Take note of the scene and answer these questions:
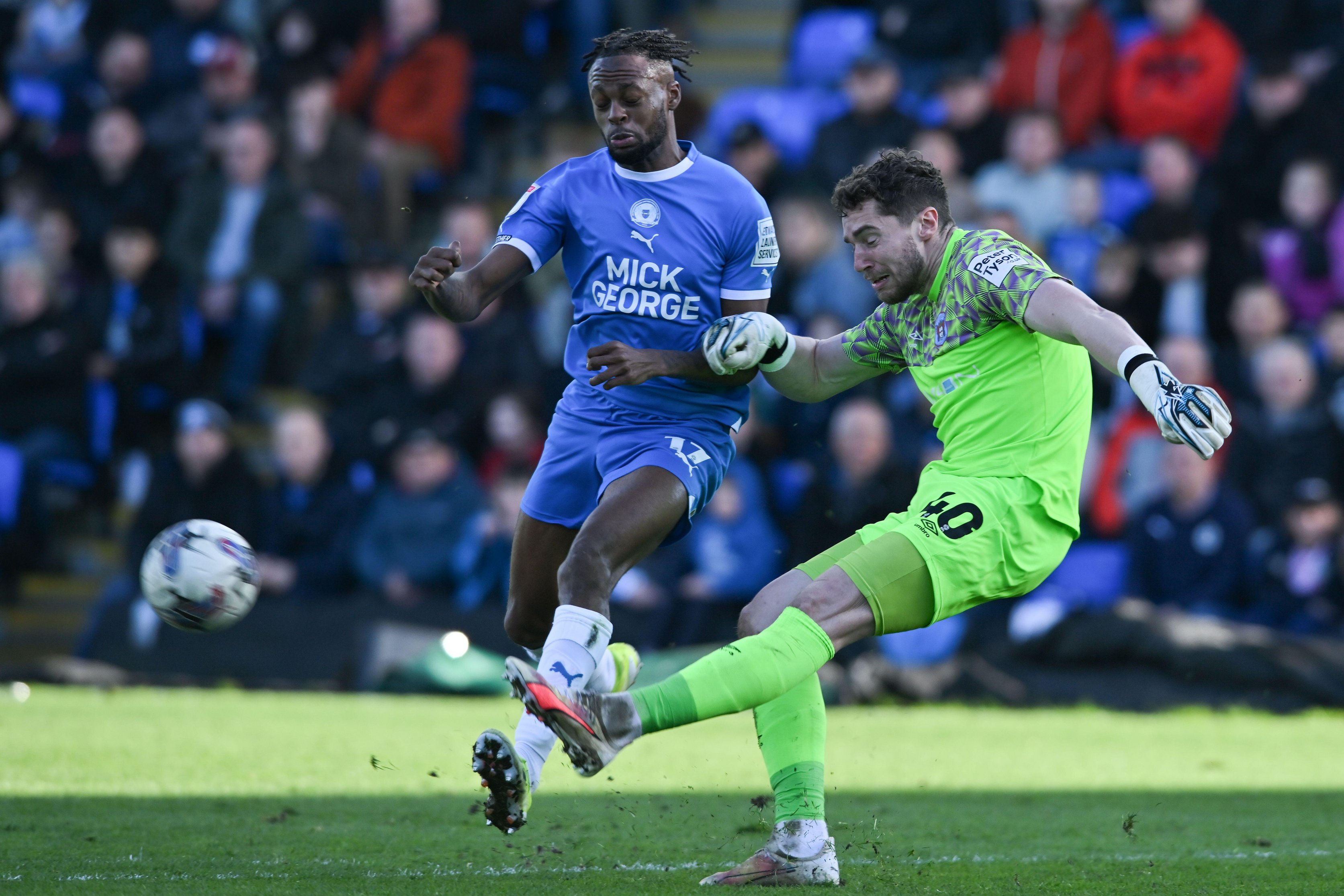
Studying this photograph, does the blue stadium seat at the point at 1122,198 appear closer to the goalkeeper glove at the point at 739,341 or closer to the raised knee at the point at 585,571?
the goalkeeper glove at the point at 739,341

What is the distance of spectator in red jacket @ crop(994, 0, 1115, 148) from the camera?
43.5ft

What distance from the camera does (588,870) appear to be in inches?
208

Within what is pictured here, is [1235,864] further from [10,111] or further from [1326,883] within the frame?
[10,111]

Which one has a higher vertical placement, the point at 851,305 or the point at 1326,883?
the point at 851,305

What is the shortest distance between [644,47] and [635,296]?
2.83ft

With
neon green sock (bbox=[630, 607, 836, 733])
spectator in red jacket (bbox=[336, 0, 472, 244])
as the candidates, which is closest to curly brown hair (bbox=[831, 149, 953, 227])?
neon green sock (bbox=[630, 607, 836, 733])

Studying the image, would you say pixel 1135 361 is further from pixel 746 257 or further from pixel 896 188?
pixel 746 257

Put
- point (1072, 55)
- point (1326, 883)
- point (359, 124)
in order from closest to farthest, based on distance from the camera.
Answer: point (1326, 883), point (1072, 55), point (359, 124)

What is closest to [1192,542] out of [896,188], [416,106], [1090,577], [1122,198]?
[1090,577]

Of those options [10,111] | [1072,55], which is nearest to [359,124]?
[10,111]

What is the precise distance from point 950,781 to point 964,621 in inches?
148

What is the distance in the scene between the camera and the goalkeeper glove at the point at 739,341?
18.0 ft

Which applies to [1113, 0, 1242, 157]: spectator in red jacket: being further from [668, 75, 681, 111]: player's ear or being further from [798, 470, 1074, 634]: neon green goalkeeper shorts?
[798, 470, 1074, 634]: neon green goalkeeper shorts

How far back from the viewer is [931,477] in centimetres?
513
